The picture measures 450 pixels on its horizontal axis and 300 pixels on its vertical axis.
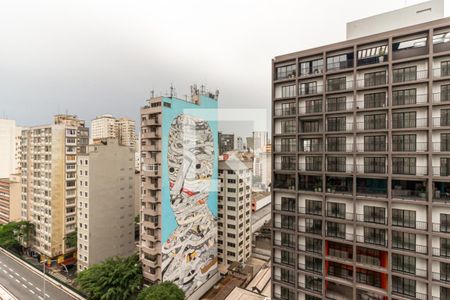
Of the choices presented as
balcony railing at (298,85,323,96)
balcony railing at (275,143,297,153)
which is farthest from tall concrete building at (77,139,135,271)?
balcony railing at (298,85,323,96)

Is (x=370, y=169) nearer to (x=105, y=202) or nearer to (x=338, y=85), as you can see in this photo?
(x=338, y=85)

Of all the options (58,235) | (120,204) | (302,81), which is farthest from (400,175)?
(58,235)

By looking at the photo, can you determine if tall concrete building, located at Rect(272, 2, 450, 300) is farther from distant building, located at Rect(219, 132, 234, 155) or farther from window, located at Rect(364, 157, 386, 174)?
distant building, located at Rect(219, 132, 234, 155)

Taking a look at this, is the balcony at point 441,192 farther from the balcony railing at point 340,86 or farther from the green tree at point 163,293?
the green tree at point 163,293

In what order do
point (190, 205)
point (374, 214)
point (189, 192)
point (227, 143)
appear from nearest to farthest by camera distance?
point (374, 214)
point (189, 192)
point (190, 205)
point (227, 143)

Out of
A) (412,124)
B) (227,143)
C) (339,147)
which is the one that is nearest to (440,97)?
(412,124)

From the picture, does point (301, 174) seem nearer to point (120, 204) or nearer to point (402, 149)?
point (402, 149)

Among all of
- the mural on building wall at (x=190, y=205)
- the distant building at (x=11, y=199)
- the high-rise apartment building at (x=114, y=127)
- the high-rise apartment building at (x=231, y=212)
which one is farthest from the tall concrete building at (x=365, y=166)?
the high-rise apartment building at (x=114, y=127)
